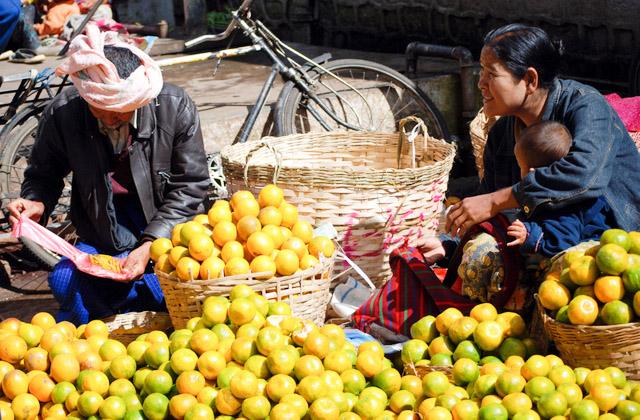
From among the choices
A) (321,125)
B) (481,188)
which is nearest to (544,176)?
→ (481,188)

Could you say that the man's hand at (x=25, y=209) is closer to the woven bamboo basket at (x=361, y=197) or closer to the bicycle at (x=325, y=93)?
the woven bamboo basket at (x=361, y=197)

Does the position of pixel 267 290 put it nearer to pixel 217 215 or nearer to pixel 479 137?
pixel 217 215

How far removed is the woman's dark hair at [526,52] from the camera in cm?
268

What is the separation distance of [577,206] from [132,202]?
191 centimetres

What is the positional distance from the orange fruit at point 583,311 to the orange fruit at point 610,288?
0.12 ft

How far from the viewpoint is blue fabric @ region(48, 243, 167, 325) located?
308 cm

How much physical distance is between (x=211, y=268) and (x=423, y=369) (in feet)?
2.74

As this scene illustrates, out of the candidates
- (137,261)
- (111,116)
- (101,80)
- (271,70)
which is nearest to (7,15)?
(101,80)

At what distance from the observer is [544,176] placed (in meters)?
2.51

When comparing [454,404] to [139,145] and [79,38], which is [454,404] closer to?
[139,145]

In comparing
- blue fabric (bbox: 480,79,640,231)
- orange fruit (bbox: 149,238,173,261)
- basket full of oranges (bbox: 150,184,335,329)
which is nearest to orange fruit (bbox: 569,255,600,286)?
blue fabric (bbox: 480,79,640,231)

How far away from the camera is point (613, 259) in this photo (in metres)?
2.04

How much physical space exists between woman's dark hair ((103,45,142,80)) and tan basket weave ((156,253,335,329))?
2.68 ft

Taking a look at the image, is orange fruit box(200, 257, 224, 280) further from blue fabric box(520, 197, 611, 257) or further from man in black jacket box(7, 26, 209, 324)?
blue fabric box(520, 197, 611, 257)
